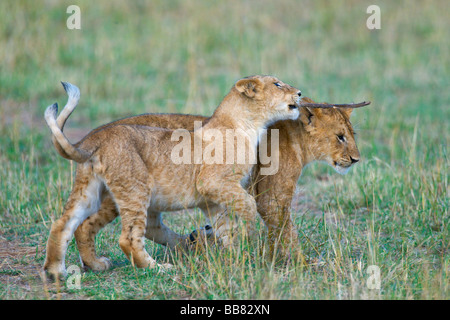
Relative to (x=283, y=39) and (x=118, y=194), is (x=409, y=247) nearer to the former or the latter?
(x=118, y=194)

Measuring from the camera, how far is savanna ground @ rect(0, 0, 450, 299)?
4.78 m

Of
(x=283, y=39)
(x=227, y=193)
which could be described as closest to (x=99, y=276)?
(x=227, y=193)

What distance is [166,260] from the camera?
5480mm

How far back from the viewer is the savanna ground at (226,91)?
4.78m

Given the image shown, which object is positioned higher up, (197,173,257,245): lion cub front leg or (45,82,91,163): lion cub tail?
(45,82,91,163): lion cub tail

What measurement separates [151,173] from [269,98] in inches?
41.6

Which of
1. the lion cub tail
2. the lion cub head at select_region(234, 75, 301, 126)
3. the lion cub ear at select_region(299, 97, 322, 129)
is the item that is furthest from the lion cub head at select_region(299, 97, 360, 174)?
the lion cub tail

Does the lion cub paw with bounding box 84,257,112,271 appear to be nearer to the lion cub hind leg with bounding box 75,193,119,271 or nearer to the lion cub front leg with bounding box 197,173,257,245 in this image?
the lion cub hind leg with bounding box 75,193,119,271

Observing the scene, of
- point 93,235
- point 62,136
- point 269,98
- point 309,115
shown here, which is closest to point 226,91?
point 309,115

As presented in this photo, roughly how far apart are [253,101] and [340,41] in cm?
903

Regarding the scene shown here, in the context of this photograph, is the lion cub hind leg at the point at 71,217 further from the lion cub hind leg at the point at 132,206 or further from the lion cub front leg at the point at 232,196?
the lion cub front leg at the point at 232,196

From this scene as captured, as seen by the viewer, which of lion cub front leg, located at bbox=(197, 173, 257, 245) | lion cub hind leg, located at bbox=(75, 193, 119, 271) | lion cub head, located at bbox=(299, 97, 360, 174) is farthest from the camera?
lion cub head, located at bbox=(299, 97, 360, 174)
